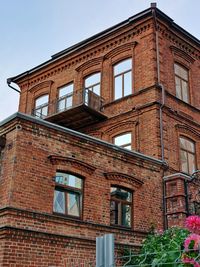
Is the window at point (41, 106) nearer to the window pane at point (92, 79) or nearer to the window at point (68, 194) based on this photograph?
the window pane at point (92, 79)

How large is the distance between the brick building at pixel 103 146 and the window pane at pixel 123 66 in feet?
0.18

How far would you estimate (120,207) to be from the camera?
42.7 ft

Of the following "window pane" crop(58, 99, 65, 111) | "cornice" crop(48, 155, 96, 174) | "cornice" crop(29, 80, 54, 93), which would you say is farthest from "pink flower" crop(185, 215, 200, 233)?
"cornice" crop(29, 80, 54, 93)

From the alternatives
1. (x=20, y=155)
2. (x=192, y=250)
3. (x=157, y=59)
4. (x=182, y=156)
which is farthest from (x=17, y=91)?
(x=192, y=250)

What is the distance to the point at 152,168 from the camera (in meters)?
14.5

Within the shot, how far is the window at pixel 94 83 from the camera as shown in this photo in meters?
19.8

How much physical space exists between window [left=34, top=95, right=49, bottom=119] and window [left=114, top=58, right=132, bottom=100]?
457 centimetres

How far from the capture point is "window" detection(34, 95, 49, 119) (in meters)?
21.4

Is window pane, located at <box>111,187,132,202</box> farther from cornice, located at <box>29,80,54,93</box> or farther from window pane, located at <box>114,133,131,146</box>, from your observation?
cornice, located at <box>29,80,54,93</box>

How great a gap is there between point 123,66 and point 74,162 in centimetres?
837

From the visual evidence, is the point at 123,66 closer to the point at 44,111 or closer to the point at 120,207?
the point at 44,111

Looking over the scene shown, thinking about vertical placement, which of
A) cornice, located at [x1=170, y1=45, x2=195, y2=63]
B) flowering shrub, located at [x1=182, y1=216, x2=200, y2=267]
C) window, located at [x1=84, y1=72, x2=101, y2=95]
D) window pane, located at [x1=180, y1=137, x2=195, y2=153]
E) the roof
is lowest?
flowering shrub, located at [x1=182, y1=216, x2=200, y2=267]

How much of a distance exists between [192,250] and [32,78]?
2051 centimetres

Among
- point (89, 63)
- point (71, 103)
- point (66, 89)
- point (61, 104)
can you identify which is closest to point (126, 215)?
point (71, 103)
